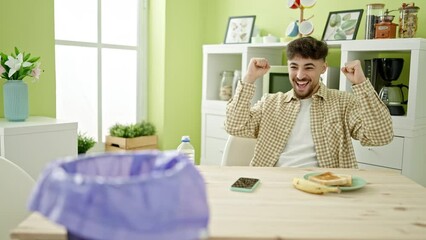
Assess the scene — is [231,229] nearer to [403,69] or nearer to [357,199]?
[357,199]

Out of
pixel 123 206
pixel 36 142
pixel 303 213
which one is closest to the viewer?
pixel 123 206

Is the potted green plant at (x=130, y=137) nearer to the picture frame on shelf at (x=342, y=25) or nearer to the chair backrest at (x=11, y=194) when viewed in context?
the picture frame on shelf at (x=342, y=25)

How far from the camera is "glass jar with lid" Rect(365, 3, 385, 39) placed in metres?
2.85

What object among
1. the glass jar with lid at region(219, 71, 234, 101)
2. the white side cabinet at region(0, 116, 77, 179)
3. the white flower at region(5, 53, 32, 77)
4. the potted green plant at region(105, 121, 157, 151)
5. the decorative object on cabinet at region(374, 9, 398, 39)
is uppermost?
the decorative object on cabinet at region(374, 9, 398, 39)

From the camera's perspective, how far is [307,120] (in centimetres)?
210

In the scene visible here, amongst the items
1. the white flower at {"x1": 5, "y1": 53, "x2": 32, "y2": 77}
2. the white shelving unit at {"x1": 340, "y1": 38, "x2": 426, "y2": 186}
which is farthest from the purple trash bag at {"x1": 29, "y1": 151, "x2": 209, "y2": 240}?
the white shelving unit at {"x1": 340, "y1": 38, "x2": 426, "y2": 186}

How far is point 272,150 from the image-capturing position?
2.06m

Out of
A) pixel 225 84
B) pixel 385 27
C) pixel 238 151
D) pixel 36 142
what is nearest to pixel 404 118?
pixel 385 27

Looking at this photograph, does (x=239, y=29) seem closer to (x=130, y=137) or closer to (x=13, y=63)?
(x=130, y=137)

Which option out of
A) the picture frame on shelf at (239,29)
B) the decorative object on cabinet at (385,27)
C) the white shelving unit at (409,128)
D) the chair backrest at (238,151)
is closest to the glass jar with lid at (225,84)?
the picture frame on shelf at (239,29)

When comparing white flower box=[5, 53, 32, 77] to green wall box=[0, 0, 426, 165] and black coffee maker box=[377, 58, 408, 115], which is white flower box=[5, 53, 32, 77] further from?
black coffee maker box=[377, 58, 408, 115]

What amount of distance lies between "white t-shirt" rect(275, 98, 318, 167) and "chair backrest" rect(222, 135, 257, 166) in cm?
15

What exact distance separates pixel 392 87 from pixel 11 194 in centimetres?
228

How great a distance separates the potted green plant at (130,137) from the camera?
3533mm
